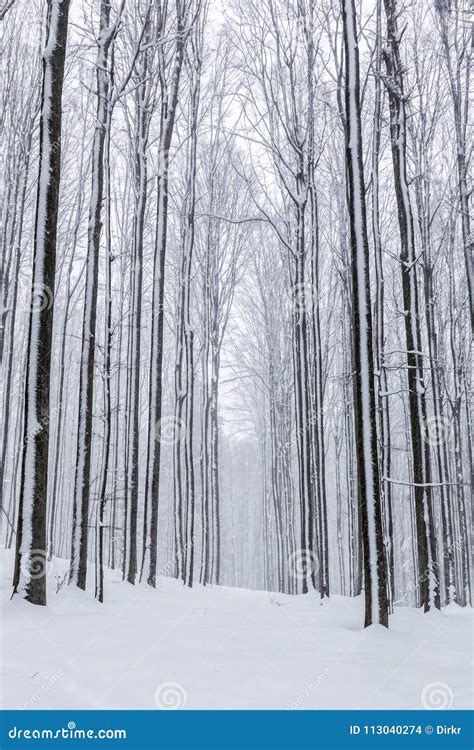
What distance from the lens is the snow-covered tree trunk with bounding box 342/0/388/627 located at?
4.75 meters

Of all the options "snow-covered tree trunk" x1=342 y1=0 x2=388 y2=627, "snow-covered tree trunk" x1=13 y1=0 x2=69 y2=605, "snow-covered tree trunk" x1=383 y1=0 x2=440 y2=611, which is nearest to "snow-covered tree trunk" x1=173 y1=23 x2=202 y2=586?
"snow-covered tree trunk" x1=383 y1=0 x2=440 y2=611

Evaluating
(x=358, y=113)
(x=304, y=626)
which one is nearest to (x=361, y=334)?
(x=358, y=113)

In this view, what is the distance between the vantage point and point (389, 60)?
7.20m

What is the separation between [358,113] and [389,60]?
8.13 ft

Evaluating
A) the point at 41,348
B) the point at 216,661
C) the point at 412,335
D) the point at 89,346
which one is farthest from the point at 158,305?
the point at 216,661

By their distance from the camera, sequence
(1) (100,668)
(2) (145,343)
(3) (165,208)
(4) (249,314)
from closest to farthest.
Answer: (1) (100,668)
(3) (165,208)
(4) (249,314)
(2) (145,343)

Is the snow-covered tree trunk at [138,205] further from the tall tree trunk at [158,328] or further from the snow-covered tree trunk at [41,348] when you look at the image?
the snow-covered tree trunk at [41,348]

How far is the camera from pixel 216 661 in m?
3.46

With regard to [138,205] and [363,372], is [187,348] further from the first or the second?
[363,372]

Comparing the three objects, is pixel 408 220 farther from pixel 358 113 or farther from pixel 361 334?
pixel 361 334

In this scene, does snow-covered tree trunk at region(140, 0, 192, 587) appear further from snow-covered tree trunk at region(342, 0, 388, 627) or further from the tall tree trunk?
snow-covered tree trunk at region(342, 0, 388, 627)

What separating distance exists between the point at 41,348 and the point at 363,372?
2.75 metres

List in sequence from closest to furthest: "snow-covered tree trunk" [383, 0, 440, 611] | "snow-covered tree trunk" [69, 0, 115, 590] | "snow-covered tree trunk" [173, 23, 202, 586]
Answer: "snow-covered tree trunk" [69, 0, 115, 590] → "snow-covered tree trunk" [383, 0, 440, 611] → "snow-covered tree trunk" [173, 23, 202, 586]

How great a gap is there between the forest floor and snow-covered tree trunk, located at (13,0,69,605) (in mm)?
330
